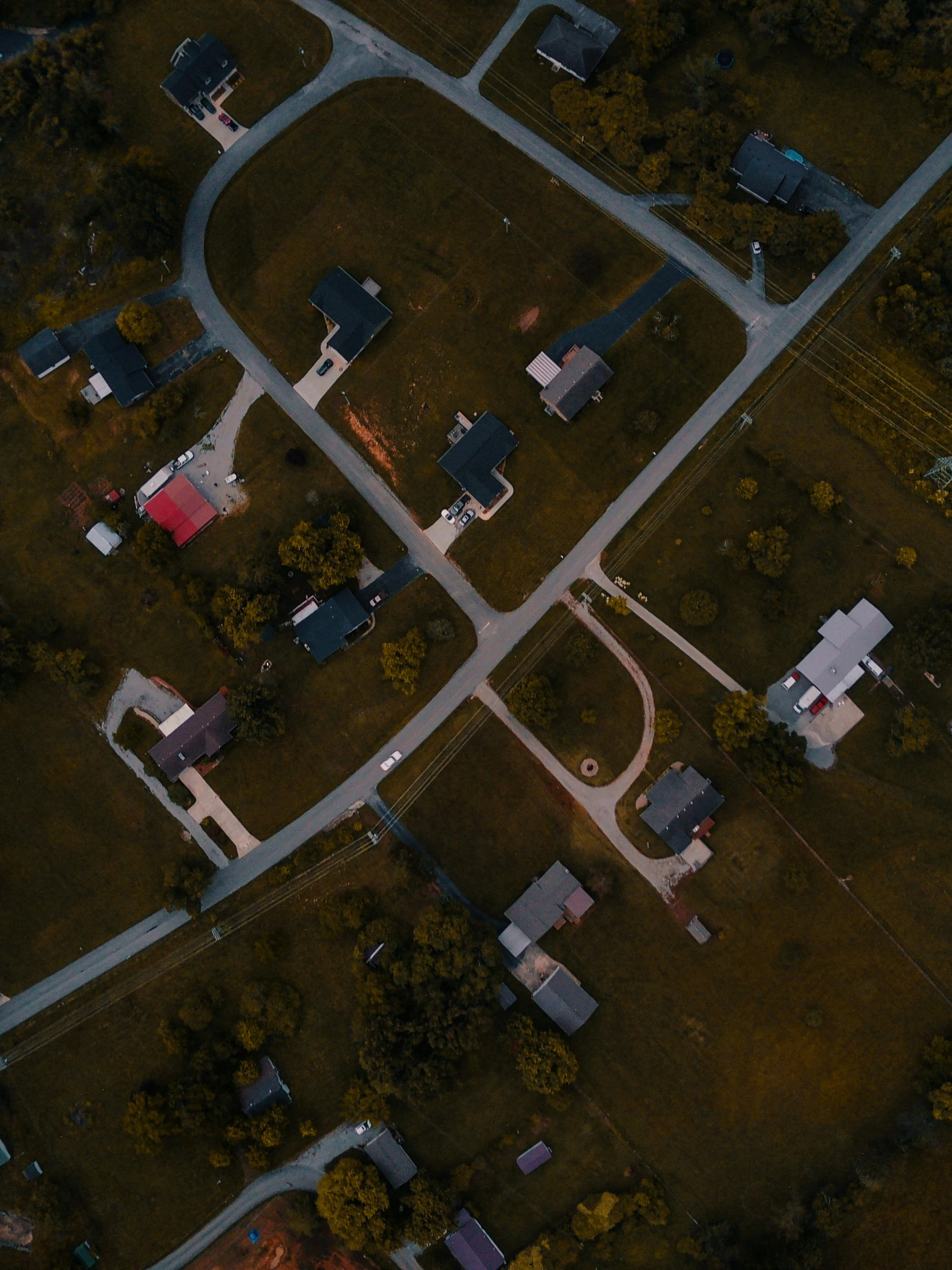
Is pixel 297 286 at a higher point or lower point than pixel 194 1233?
higher

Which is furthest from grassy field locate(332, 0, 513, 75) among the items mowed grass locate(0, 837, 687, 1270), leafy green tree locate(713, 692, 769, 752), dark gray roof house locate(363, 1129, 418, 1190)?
dark gray roof house locate(363, 1129, 418, 1190)

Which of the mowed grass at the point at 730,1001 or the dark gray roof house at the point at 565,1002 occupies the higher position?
the mowed grass at the point at 730,1001

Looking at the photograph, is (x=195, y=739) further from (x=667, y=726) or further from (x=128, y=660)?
(x=667, y=726)

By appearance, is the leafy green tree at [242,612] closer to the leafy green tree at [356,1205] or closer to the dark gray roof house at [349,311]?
the dark gray roof house at [349,311]

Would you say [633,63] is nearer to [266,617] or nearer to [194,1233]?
[266,617]

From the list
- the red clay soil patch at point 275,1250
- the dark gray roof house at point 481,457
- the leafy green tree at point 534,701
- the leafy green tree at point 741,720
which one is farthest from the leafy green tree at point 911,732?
the red clay soil patch at point 275,1250

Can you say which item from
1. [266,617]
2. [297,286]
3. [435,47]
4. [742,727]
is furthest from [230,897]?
[435,47]

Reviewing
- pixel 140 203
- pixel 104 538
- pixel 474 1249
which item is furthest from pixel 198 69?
pixel 474 1249
